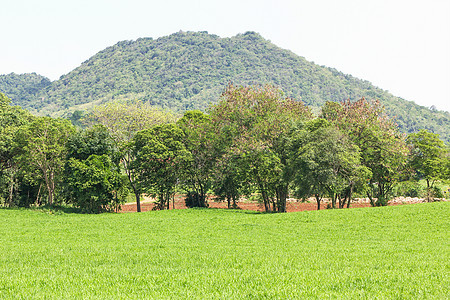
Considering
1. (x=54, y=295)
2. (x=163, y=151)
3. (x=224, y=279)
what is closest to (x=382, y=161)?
(x=163, y=151)

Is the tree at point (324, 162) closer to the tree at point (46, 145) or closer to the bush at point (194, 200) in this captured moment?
the bush at point (194, 200)

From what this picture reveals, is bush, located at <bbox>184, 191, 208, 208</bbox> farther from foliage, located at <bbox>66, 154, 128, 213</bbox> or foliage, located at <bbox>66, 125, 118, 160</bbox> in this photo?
foliage, located at <bbox>66, 125, 118, 160</bbox>

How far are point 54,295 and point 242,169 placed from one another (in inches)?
1309

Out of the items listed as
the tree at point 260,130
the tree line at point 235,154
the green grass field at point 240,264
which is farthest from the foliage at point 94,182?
the tree at point 260,130

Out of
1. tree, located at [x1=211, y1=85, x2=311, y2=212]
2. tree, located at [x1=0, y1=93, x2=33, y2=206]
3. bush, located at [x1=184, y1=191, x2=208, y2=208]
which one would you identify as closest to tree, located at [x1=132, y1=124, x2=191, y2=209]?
bush, located at [x1=184, y1=191, x2=208, y2=208]

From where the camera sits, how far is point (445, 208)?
31.7m

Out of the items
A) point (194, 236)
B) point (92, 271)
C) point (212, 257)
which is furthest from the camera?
point (194, 236)

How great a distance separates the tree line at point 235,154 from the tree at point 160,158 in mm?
134

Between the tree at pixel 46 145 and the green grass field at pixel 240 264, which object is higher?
the tree at pixel 46 145

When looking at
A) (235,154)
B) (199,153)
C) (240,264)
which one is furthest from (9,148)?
(240,264)

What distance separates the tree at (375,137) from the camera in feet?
143

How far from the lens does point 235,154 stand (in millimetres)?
41625

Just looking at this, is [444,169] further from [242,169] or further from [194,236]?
[194,236]

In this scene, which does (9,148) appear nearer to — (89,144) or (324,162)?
(89,144)
